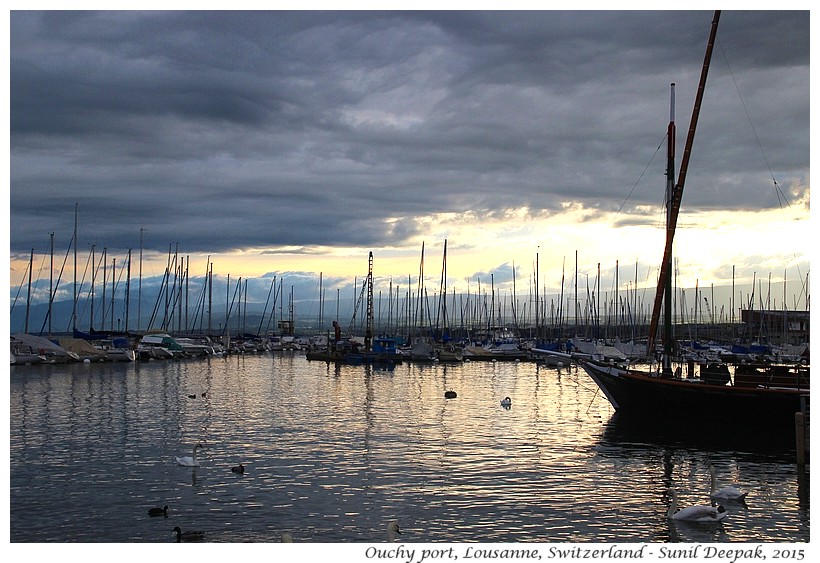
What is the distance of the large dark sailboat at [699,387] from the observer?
3017 centimetres

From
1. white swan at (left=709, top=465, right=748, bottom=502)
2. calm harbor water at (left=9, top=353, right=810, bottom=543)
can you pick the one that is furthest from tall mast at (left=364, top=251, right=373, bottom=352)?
white swan at (left=709, top=465, right=748, bottom=502)

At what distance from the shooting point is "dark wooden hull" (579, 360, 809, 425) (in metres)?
30.0

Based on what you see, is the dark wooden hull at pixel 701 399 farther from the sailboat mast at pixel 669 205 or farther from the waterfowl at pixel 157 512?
the waterfowl at pixel 157 512

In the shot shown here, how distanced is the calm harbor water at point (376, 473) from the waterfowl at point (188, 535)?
0.96ft

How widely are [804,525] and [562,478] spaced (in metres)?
6.51

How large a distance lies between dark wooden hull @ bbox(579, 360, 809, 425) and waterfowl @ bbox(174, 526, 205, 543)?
774 inches

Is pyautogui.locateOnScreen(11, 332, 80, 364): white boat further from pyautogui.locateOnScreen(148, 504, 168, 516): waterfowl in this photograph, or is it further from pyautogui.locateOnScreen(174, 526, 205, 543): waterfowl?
pyautogui.locateOnScreen(174, 526, 205, 543): waterfowl

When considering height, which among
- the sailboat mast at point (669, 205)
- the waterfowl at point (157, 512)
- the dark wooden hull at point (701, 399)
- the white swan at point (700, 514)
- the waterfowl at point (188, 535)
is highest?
the sailboat mast at point (669, 205)

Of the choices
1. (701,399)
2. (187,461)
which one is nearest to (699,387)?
(701,399)

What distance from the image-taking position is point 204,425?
35094 millimetres

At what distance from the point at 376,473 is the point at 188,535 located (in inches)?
301

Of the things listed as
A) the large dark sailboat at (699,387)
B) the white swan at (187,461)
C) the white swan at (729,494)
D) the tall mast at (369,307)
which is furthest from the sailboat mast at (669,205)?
the tall mast at (369,307)

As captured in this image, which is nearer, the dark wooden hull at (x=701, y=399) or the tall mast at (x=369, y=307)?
the dark wooden hull at (x=701, y=399)
